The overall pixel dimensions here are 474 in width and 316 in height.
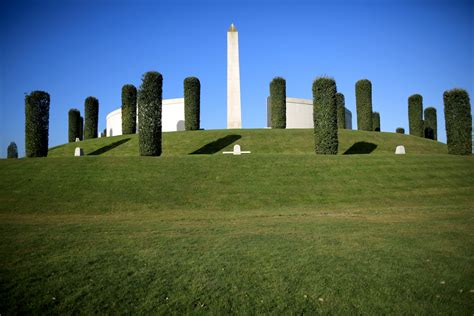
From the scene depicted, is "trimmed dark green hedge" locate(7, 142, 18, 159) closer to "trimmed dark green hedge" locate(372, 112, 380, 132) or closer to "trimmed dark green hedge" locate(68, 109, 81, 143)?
"trimmed dark green hedge" locate(68, 109, 81, 143)

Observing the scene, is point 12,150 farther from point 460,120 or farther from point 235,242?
point 460,120

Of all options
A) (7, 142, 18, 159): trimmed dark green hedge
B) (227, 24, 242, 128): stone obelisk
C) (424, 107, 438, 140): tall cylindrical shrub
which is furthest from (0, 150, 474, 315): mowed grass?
(7, 142, 18, 159): trimmed dark green hedge

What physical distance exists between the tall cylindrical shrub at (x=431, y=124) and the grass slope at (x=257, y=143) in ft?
43.8

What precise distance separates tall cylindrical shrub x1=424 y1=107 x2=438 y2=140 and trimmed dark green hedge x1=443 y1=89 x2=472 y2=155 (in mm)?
23279

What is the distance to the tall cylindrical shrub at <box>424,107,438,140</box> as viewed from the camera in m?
48.5

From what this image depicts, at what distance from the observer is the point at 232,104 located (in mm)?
38000

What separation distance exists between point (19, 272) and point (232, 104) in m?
33.2

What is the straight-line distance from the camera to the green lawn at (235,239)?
Answer: 5.25m

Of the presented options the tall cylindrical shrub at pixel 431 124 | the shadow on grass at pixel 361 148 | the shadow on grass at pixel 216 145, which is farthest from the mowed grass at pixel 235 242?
the tall cylindrical shrub at pixel 431 124

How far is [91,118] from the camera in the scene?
44.5 metres

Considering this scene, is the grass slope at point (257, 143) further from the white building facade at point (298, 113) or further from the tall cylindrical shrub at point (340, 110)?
the white building facade at point (298, 113)

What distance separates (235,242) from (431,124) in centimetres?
5112

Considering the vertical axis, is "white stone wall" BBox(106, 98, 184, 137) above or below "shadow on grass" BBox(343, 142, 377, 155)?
above

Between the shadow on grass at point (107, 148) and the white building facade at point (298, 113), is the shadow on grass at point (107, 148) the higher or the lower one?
the lower one
